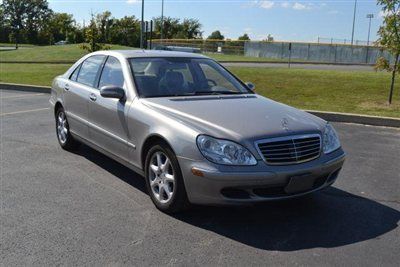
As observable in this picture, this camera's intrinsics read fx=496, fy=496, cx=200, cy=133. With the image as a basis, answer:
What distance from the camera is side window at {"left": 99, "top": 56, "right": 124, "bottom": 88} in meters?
5.73

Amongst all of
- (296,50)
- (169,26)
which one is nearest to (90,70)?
(296,50)

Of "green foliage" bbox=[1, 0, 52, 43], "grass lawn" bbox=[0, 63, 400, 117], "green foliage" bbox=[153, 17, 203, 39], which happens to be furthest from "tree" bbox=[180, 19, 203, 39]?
"grass lawn" bbox=[0, 63, 400, 117]

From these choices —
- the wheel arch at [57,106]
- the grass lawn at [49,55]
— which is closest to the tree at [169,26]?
the grass lawn at [49,55]

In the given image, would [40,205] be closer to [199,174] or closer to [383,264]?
[199,174]

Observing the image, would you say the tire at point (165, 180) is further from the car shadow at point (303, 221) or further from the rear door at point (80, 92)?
the rear door at point (80, 92)

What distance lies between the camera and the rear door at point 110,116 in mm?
5434

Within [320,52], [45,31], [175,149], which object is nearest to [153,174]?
[175,149]

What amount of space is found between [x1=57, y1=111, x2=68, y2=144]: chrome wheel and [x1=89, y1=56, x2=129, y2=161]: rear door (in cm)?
111

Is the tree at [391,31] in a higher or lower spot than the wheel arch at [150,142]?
higher

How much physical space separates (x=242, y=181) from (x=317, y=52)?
45862mm

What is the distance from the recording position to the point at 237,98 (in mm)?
Result: 5531

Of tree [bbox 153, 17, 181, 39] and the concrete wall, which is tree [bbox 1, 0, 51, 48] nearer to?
tree [bbox 153, 17, 181, 39]

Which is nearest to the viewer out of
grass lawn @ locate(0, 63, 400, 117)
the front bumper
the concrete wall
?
the front bumper

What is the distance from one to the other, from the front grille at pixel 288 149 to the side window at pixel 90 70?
2.90 metres
